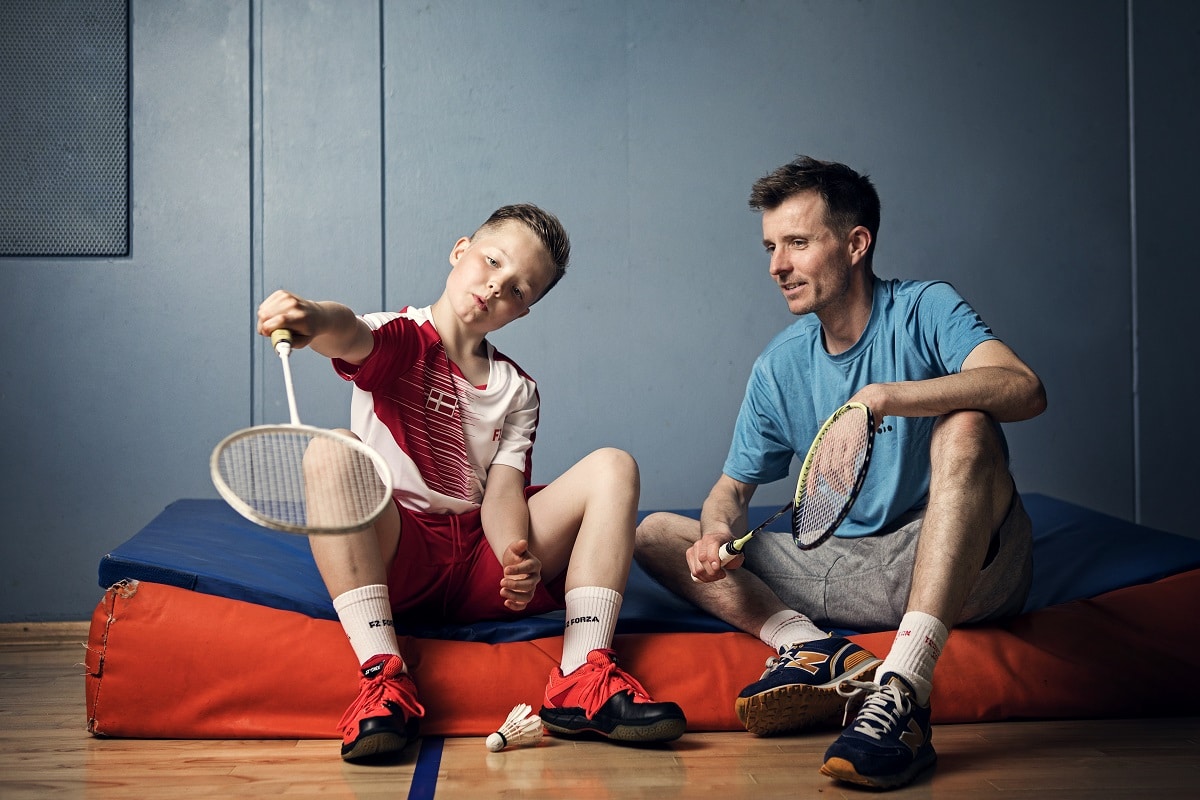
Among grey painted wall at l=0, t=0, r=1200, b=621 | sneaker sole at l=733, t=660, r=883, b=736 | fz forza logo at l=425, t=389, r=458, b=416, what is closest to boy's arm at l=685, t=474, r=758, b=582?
sneaker sole at l=733, t=660, r=883, b=736

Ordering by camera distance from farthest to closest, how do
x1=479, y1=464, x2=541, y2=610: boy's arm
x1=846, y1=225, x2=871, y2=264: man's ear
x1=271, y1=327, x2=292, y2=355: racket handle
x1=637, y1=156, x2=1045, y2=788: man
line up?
Result: x1=846, y1=225, x2=871, y2=264: man's ear → x1=479, y1=464, x2=541, y2=610: boy's arm → x1=637, y1=156, x2=1045, y2=788: man → x1=271, y1=327, x2=292, y2=355: racket handle

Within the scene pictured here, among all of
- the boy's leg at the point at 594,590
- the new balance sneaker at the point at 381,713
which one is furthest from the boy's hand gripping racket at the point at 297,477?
the boy's leg at the point at 594,590

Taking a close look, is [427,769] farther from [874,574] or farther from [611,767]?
[874,574]

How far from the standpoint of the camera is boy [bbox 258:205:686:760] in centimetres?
169

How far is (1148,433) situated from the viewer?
3.33m

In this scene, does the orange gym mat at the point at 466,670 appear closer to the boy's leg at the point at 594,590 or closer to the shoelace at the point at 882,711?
the boy's leg at the point at 594,590

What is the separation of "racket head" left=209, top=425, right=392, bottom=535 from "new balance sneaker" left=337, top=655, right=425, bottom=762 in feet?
0.85

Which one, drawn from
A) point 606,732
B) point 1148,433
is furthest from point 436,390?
point 1148,433

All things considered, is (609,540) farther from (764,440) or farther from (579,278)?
(579,278)

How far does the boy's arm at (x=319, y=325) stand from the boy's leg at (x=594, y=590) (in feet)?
1.47

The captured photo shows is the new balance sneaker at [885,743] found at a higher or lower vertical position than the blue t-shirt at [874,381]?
lower

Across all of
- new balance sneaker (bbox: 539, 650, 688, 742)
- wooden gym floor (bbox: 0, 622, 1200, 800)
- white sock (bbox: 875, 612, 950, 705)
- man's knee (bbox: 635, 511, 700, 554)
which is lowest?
wooden gym floor (bbox: 0, 622, 1200, 800)

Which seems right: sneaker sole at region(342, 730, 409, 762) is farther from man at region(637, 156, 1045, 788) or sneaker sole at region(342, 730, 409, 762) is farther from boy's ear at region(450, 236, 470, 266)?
boy's ear at region(450, 236, 470, 266)

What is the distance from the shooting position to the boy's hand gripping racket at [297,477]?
127 cm
